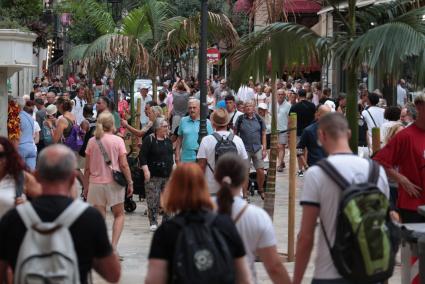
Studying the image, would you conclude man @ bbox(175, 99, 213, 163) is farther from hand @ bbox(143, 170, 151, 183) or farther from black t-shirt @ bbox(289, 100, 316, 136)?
black t-shirt @ bbox(289, 100, 316, 136)

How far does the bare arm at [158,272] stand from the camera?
5.44 metres

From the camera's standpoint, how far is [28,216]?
536 centimetres

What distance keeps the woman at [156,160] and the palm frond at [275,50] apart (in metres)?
2.49

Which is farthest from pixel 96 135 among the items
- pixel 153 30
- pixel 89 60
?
pixel 153 30

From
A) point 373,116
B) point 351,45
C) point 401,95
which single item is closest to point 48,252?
point 351,45

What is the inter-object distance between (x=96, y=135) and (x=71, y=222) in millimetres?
6811

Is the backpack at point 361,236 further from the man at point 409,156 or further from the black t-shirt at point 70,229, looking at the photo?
the man at point 409,156

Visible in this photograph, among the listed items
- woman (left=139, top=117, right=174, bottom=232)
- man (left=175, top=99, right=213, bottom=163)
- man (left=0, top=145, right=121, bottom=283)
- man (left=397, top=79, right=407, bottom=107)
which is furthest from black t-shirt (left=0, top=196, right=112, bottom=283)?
man (left=397, top=79, right=407, bottom=107)

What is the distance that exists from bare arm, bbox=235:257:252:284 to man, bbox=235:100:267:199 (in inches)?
453

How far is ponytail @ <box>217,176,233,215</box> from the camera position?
5.90 metres

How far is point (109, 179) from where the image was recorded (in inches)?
472

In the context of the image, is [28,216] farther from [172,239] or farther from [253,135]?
[253,135]

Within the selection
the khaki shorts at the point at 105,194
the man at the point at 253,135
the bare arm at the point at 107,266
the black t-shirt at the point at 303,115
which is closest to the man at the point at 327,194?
the bare arm at the point at 107,266

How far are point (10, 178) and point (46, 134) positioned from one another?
12.6m
